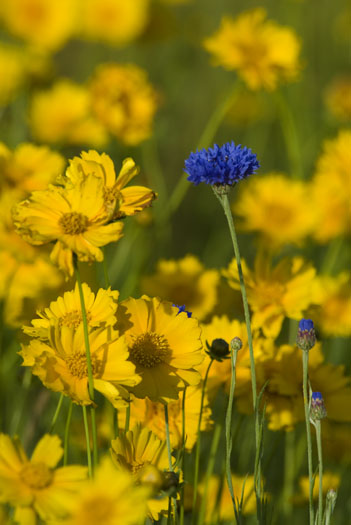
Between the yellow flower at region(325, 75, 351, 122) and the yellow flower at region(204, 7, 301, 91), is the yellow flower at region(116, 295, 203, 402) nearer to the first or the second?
the yellow flower at region(204, 7, 301, 91)

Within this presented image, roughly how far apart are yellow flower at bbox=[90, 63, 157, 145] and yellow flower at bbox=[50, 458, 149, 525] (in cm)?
118

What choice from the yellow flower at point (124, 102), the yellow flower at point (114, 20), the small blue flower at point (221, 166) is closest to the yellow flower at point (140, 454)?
the small blue flower at point (221, 166)

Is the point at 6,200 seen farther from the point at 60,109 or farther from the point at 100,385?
the point at 60,109

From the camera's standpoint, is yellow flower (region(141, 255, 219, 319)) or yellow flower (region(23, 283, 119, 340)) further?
yellow flower (region(141, 255, 219, 319))

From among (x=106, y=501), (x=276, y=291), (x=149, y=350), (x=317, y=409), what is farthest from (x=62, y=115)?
(x=106, y=501)

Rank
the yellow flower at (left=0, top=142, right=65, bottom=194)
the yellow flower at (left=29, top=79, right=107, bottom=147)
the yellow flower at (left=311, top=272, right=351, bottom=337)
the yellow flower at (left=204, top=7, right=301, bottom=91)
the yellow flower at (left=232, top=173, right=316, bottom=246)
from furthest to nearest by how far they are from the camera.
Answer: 1. the yellow flower at (left=29, top=79, right=107, bottom=147)
2. the yellow flower at (left=232, top=173, right=316, bottom=246)
3. the yellow flower at (left=204, top=7, right=301, bottom=91)
4. the yellow flower at (left=311, top=272, right=351, bottom=337)
5. the yellow flower at (left=0, top=142, right=65, bottom=194)

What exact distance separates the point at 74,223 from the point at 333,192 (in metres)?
1.13

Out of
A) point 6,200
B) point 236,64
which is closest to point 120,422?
point 6,200

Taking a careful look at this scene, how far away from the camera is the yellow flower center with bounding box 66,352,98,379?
738 mm

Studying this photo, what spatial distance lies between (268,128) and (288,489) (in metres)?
2.23

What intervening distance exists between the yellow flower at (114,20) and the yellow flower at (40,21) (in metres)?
0.08

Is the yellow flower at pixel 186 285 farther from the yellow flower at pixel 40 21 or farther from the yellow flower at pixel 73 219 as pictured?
the yellow flower at pixel 40 21

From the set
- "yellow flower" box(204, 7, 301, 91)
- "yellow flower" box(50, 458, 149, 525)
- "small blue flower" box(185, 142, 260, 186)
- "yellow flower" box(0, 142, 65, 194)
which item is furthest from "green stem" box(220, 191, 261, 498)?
"yellow flower" box(204, 7, 301, 91)

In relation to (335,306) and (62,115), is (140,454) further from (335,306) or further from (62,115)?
(62,115)
